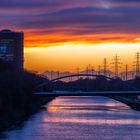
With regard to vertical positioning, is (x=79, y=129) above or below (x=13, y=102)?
below

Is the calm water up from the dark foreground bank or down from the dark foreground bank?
down

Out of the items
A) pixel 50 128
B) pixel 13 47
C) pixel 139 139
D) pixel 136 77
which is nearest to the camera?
pixel 139 139

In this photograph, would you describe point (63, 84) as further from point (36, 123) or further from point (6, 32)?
point (36, 123)

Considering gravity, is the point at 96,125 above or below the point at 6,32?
below

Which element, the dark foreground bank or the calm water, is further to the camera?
the dark foreground bank

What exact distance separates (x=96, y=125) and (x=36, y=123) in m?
4.11

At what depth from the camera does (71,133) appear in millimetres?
39750

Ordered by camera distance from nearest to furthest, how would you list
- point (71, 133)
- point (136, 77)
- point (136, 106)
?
point (71, 133)
point (136, 106)
point (136, 77)

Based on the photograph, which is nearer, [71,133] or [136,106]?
[71,133]

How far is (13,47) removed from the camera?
123 m

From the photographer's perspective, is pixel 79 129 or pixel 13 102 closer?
pixel 79 129

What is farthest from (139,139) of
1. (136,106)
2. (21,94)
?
(136,106)

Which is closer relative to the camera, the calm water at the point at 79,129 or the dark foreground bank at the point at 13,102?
the calm water at the point at 79,129

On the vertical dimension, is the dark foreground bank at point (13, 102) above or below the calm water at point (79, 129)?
above
